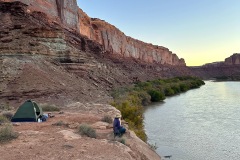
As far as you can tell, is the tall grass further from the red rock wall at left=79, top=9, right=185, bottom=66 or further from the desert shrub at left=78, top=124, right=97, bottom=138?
the red rock wall at left=79, top=9, right=185, bottom=66

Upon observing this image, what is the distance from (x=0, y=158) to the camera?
6336 millimetres

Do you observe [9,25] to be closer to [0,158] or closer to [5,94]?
[5,94]

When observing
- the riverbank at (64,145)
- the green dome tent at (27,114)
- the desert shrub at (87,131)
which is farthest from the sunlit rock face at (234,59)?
the desert shrub at (87,131)

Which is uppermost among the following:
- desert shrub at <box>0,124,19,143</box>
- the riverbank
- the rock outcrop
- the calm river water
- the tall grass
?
Answer: the rock outcrop

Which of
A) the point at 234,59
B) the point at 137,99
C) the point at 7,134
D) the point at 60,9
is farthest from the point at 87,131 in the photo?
the point at 234,59

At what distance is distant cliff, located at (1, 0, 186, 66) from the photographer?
3335 cm

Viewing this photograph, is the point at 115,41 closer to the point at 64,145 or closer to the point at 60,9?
the point at 60,9

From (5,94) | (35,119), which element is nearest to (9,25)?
(5,94)

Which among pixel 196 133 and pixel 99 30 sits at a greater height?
pixel 99 30

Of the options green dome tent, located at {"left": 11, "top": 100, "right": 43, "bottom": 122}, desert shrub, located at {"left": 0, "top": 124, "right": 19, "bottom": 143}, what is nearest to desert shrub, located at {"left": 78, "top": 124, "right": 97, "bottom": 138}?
desert shrub, located at {"left": 0, "top": 124, "right": 19, "bottom": 143}

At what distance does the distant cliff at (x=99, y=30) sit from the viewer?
Answer: 33.4 m

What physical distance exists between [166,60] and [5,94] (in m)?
96.0

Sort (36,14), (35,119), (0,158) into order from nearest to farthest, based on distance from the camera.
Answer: (0,158), (35,119), (36,14)

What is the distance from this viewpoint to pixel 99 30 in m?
57.1
